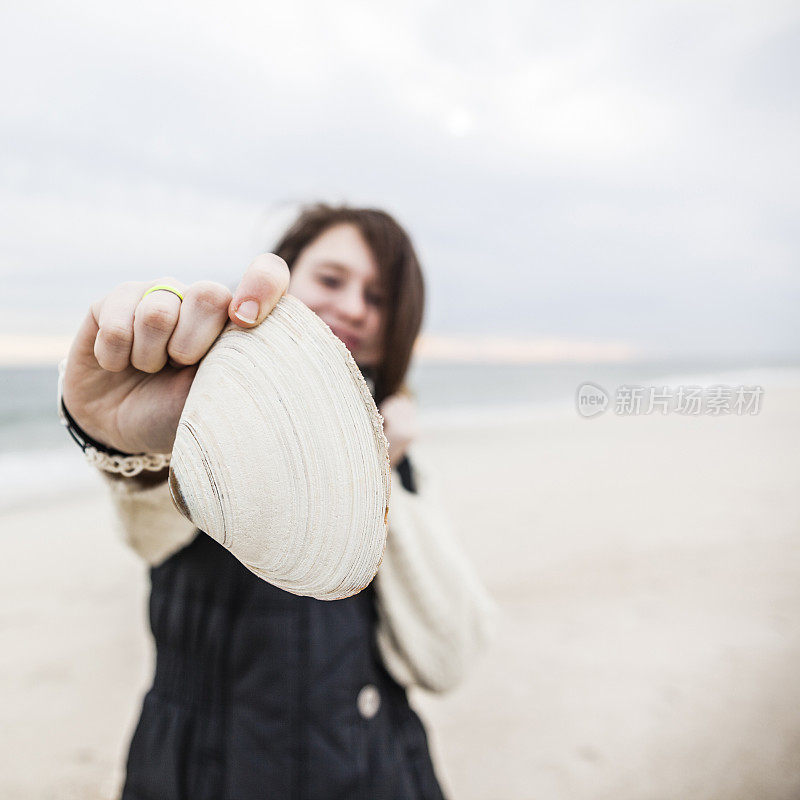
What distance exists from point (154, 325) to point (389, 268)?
1.27 meters

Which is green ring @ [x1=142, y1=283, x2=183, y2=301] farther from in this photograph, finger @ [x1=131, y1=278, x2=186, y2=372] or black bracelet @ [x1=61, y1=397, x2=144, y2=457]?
black bracelet @ [x1=61, y1=397, x2=144, y2=457]

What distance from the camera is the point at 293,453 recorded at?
62 cm

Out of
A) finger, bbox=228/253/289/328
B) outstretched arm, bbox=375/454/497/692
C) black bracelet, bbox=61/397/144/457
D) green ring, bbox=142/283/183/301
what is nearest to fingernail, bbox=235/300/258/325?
finger, bbox=228/253/289/328

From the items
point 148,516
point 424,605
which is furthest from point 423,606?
point 148,516

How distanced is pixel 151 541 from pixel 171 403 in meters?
0.53

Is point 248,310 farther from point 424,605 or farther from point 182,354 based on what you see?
point 424,605

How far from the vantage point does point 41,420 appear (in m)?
14.1

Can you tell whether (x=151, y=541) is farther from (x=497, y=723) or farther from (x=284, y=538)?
(x=497, y=723)

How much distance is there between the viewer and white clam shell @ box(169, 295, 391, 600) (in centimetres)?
62

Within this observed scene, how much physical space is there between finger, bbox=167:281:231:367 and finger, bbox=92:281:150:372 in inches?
2.3

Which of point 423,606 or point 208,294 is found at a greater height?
point 208,294

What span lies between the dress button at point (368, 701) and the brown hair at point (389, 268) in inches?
32.6

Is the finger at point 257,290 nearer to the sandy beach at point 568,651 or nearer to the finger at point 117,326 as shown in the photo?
the finger at point 117,326

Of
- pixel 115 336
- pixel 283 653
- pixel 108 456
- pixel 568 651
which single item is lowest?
pixel 568 651
